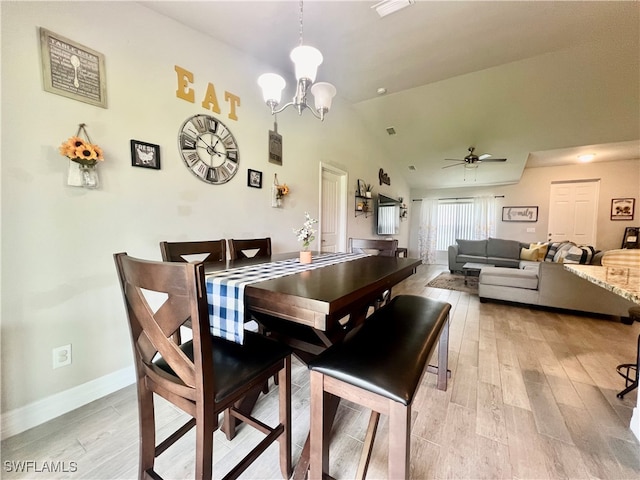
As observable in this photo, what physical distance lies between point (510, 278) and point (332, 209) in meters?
2.68

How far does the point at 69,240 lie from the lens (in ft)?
4.74

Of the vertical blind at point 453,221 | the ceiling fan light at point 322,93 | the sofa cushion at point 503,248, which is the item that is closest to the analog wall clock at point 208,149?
the ceiling fan light at point 322,93

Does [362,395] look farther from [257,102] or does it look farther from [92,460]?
[257,102]

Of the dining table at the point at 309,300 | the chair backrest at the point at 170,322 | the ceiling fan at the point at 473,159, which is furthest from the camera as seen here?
the ceiling fan at the point at 473,159

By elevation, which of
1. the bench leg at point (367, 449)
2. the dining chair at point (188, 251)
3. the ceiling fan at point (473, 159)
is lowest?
the bench leg at point (367, 449)

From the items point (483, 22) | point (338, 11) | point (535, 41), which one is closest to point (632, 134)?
point (535, 41)

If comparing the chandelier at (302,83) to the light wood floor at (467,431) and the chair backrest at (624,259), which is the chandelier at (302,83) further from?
the chair backrest at (624,259)

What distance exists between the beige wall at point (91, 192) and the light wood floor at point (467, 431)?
1.24 ft

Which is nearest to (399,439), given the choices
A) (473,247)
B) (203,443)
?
(203,443)

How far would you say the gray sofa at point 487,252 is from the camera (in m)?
5.47

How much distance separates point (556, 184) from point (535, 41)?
200 inches

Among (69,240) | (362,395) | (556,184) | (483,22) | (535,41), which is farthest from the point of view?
(556,184)

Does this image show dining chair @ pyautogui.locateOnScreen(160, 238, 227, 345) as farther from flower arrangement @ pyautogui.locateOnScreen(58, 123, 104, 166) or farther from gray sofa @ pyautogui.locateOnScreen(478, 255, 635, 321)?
gray sofa @ pyautogui.locateOnScreen(478, 255, 635, 321)

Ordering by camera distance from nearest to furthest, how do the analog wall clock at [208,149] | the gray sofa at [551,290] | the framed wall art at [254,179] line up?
the analog wall clock at [208,149] → the framed wall art at [254,179] → the gray sofa at [551,290]
